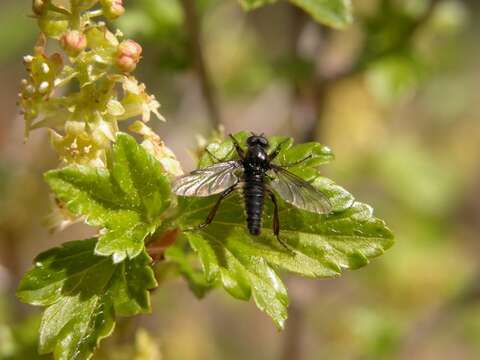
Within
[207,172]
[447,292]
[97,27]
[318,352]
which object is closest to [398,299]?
[447,292]

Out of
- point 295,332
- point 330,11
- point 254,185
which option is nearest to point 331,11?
point 330,11

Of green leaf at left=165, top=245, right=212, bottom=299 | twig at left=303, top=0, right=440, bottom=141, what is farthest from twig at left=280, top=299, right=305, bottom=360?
green leaf at left=165, top=245, right=212, bottom=299

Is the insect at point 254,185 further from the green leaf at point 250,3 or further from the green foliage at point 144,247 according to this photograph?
the green leaf at point 250,3

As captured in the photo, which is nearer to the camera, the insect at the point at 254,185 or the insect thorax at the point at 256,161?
the insect at the point at 254,185

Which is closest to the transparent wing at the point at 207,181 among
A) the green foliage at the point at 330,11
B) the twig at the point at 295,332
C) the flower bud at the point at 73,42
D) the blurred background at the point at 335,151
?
the flower bud at the point at 73,42

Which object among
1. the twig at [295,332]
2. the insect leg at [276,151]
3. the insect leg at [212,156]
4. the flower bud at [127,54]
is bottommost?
the twig at [295,332]
